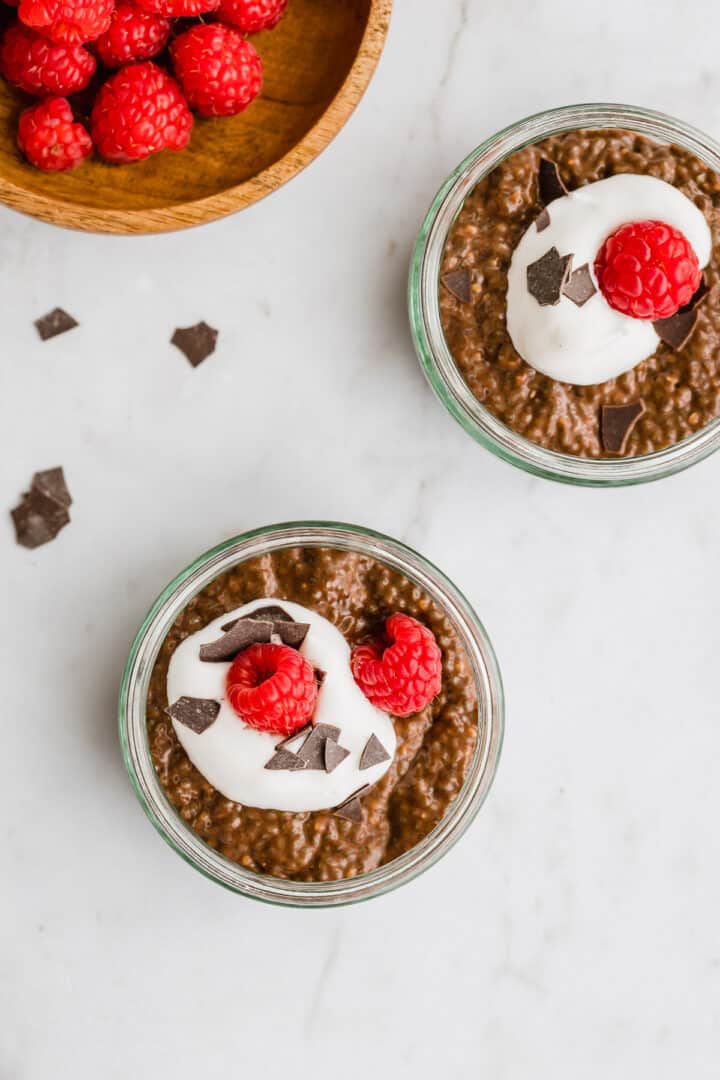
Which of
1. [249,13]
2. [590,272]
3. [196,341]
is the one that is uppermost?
[249,13]

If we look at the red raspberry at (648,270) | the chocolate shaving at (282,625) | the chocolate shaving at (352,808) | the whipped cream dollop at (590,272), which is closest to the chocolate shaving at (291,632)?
the chocolate shaving at (282,625)

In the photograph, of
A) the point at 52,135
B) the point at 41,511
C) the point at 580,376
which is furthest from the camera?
the point at 41,511

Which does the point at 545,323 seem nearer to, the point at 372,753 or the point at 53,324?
the point at 372,753

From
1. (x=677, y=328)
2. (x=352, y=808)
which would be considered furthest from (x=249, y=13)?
(x=352, y=808)

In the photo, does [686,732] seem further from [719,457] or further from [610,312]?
[610,312]

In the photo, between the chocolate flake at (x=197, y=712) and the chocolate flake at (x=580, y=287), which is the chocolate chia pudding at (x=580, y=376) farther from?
the chocolate flake at (x=197, y=712)

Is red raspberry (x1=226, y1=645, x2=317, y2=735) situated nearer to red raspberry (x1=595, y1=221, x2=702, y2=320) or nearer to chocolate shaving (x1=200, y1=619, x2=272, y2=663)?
chocolate shaving (x1=200, y1=619, x2=272, y2=663)
